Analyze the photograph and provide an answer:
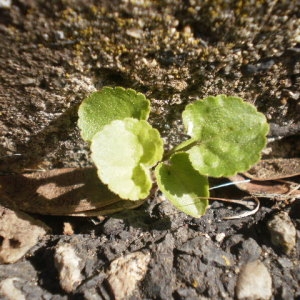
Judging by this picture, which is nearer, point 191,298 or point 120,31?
point 120,31

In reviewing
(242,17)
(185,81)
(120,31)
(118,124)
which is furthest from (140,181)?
(242,17)

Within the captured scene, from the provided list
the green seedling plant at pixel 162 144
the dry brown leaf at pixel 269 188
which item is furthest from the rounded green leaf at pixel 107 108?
the dry brown leaf at pixel 269 188

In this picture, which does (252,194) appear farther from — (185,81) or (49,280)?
(49,280)

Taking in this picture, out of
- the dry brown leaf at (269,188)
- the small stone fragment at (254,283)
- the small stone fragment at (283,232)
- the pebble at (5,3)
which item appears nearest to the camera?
the pebble at (5,3)

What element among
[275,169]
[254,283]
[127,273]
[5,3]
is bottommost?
[127,273]

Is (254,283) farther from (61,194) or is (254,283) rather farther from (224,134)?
(61,194)

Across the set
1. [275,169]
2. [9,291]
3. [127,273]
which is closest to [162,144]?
[127,273]

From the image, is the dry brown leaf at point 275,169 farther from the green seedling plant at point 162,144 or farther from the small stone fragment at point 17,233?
the small stone fragment at point 17,233
